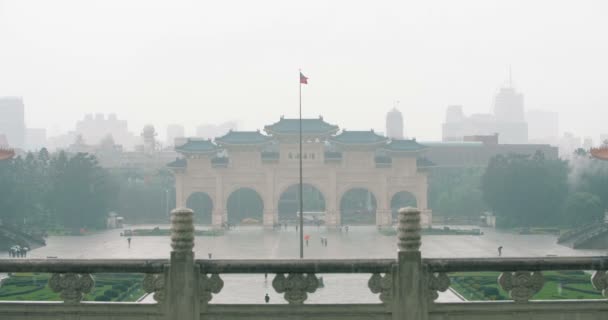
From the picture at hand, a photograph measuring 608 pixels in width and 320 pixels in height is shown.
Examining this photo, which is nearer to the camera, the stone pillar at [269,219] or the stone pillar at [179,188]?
the stone pillar at [269,219]

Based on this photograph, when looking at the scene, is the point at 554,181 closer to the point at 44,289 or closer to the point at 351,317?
the point at 44,289

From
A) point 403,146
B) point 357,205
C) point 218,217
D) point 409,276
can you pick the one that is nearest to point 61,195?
point 218,217

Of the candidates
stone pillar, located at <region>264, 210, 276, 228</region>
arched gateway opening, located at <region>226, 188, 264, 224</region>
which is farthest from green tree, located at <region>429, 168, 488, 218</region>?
stone pillar, located at <region>264, 210, 276, 228</region>

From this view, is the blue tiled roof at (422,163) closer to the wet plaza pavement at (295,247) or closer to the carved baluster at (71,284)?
the wet plaza pavement at (295,247)

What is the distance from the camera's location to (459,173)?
70.6 metres

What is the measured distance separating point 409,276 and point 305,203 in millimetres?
60527

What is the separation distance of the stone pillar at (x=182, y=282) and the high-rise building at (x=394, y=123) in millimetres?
146740

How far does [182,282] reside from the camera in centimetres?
684

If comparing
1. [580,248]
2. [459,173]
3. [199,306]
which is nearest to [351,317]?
[199,306]

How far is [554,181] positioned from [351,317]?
47.6 meters

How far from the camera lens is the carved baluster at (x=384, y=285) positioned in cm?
684

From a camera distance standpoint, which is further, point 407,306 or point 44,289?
point 44,289

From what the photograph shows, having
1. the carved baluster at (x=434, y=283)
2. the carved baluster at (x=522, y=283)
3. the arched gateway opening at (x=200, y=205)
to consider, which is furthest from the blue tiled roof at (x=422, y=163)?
the carved baluster at (x=434, y=283)

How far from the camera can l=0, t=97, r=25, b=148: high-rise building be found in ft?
550
